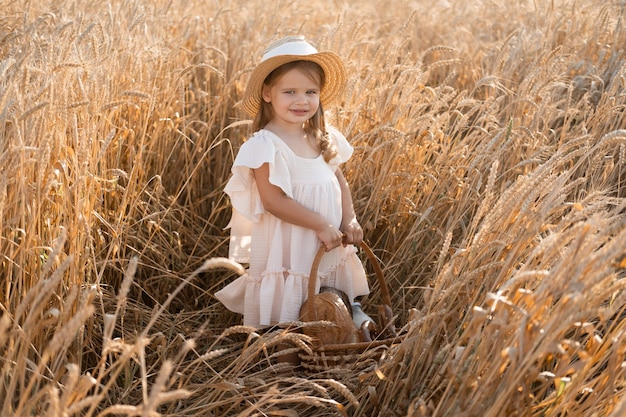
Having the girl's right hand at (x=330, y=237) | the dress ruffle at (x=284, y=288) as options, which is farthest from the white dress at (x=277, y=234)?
the girl's right hand at (x=330, y=237)

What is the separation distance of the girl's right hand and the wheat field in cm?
34

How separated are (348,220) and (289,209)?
32 centimetres

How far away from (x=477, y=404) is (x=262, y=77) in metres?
1.49

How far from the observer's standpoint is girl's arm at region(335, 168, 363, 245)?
2717mm

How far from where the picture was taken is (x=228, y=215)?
3373mm

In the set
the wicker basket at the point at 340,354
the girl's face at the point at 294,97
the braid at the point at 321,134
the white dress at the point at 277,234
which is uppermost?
the girl's face at the point at 294,97

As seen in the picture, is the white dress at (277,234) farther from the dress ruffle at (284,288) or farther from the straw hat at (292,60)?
the straw hat at (292,60)

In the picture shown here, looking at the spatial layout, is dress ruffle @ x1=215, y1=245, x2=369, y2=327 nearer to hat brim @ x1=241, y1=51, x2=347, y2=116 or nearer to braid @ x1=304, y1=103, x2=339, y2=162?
braid @ x1=304, y1=103, x2=339, y2=162

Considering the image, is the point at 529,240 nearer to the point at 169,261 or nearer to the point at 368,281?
the point at 368,281

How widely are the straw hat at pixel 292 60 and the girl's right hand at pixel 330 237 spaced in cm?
58

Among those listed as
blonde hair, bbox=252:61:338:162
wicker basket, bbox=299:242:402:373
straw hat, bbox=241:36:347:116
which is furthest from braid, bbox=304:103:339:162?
wicker basket, bbox=299:242:402:373

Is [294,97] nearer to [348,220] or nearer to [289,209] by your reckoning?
[289,209]

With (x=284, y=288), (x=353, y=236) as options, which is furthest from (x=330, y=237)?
(x=284, y=288)

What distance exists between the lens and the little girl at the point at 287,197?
2648 mm
